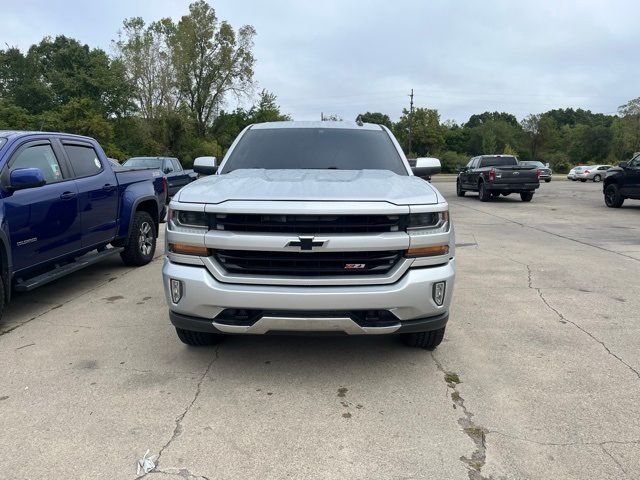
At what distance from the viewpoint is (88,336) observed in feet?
14.8

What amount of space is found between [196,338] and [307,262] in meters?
1.31

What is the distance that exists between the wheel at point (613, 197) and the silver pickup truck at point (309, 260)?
51.0 feet

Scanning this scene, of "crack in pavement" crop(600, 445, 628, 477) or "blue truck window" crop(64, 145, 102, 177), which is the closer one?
"crack in pavement" crop(600, 445, 628, 477)

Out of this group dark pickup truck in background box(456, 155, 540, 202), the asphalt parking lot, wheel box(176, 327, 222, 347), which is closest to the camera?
the asphalt parking lot

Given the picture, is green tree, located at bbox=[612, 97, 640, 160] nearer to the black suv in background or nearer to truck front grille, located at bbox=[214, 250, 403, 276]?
the black suv in background

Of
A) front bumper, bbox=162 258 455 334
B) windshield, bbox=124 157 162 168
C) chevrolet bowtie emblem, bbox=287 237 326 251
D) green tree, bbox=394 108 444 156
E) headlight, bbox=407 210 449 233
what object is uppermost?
green tree, bbox=394 108 444 156

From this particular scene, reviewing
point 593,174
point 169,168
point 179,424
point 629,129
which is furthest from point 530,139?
point 179,424

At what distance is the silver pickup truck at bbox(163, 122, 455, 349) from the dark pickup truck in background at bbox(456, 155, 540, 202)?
53.2 feet

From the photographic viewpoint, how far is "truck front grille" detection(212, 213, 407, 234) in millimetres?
3283

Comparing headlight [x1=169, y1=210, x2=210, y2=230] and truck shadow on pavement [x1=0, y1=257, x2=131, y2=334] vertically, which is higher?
headlight [x1=169, y1=210, x2=210, y2=230]

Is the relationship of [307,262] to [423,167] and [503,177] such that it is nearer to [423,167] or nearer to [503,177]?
[423,167]

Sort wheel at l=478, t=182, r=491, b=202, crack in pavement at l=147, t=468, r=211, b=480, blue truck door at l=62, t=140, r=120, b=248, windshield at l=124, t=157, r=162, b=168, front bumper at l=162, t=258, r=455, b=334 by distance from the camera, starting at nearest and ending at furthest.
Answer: crack in pavement at l=147, t=468, r=211, b=480 → front bumper at l=162, t=258, r=455, b=334 → blue truck door at l=62, t=140, r=120, b=248 → windshield at l=124, t=157, r=162, b=168 → wheel at l=478, t=182, r=491, b=202

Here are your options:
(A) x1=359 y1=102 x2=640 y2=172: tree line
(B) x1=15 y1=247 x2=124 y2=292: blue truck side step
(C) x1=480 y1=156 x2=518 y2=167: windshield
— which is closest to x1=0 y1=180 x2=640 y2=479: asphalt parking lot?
(B) x1=15 y1=247 x2=124 y2=292: blue truck side step

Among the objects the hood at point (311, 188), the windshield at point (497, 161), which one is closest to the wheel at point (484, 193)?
the windshield at point (497, 161)
